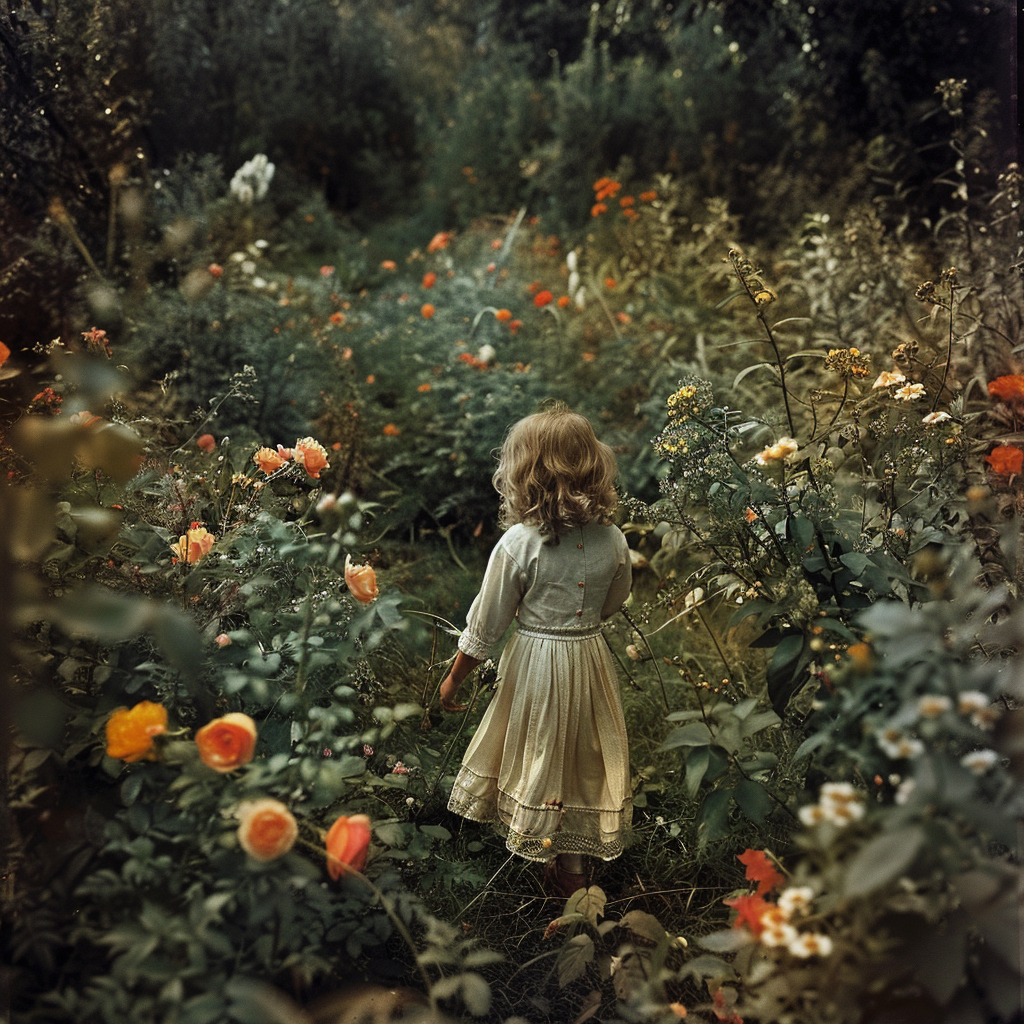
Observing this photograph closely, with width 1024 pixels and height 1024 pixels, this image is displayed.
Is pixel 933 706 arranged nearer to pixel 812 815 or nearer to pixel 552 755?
pixel 812 815

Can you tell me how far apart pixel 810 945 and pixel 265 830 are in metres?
0.82

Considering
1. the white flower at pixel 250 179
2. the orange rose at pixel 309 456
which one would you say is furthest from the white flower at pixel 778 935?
the white flower at pixel 250 179

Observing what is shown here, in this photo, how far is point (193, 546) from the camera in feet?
5.90

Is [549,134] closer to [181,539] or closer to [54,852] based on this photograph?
[181,539]

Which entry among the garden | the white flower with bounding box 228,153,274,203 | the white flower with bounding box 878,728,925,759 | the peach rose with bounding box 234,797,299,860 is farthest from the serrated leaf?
the white flower with bounding box 228,153,274,203

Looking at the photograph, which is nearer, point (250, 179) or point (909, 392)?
point (909, 392)

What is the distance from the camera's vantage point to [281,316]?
14.0 feet

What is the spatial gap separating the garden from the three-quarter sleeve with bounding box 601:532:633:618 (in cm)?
13

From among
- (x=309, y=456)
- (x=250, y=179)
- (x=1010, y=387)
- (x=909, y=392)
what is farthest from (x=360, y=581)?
(x=250, y=179)

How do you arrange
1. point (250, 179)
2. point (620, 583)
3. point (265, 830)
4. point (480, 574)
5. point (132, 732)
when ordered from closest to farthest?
point (265, 830), point (132, 732), point (620, 583), point (480, 574), point (250, 179)

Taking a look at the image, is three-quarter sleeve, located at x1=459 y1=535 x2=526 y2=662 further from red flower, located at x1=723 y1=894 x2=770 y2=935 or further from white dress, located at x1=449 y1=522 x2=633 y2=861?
red flower, located at x1=723 y1=894 x2=770 y2=935

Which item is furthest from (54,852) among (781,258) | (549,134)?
(549,134)

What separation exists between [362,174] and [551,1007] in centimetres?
758

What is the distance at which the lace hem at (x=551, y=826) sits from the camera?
2.13m
